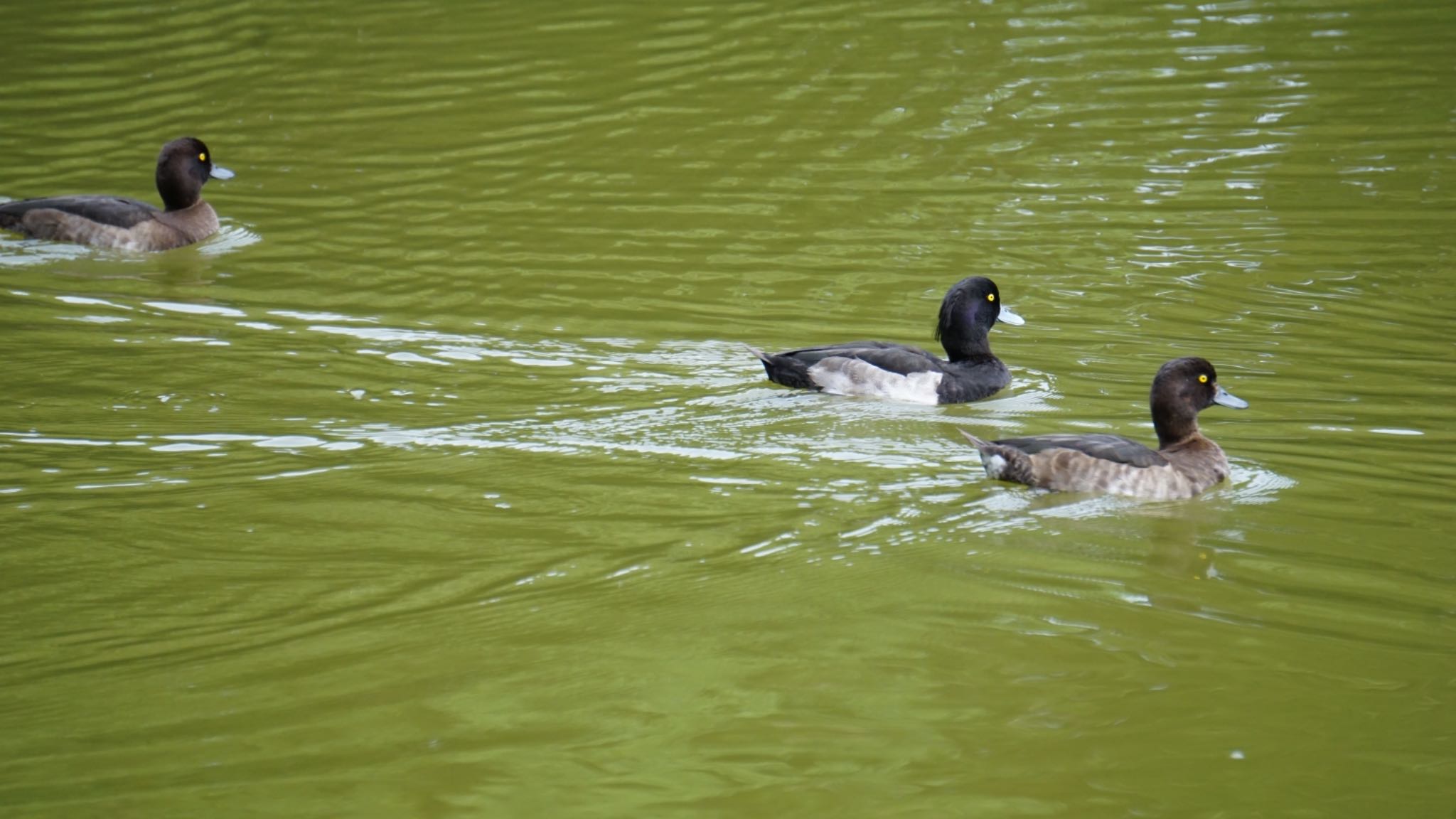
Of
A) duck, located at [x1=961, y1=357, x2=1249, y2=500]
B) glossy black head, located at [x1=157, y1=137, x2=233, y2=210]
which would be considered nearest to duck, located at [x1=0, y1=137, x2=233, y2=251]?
glossy black head, located at [x1=157, y1=137, x2=233, y2=210]

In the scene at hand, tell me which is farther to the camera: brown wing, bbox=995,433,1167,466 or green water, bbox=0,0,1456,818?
brown wing, bbox=995,433,1167,466

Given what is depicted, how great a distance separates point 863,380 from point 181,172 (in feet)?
22.8

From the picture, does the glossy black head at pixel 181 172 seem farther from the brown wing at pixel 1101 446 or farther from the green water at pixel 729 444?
the brown wing at pixel 1101 446

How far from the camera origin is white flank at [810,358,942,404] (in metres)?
9.61

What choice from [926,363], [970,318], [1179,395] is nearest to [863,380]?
[926,363]

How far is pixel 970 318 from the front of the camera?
10.1 metres

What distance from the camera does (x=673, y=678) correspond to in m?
6.30

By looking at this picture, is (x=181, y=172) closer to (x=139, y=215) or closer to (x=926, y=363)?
(x=139, y=215)

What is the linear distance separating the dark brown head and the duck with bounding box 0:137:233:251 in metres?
8.24

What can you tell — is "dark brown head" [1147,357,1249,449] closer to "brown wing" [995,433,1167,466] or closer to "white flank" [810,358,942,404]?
"brown wing" [995,433,1167,466]

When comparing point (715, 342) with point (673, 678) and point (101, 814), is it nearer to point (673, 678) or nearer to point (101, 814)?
point (673, 678)

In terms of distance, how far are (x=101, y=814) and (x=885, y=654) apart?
9.11 ft

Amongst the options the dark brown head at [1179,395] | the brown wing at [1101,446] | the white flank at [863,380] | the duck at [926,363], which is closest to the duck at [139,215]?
the duck at [926,363]

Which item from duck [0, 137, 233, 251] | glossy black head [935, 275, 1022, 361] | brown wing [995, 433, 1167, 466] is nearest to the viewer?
brown wing [995, 433, 1167, 466]
